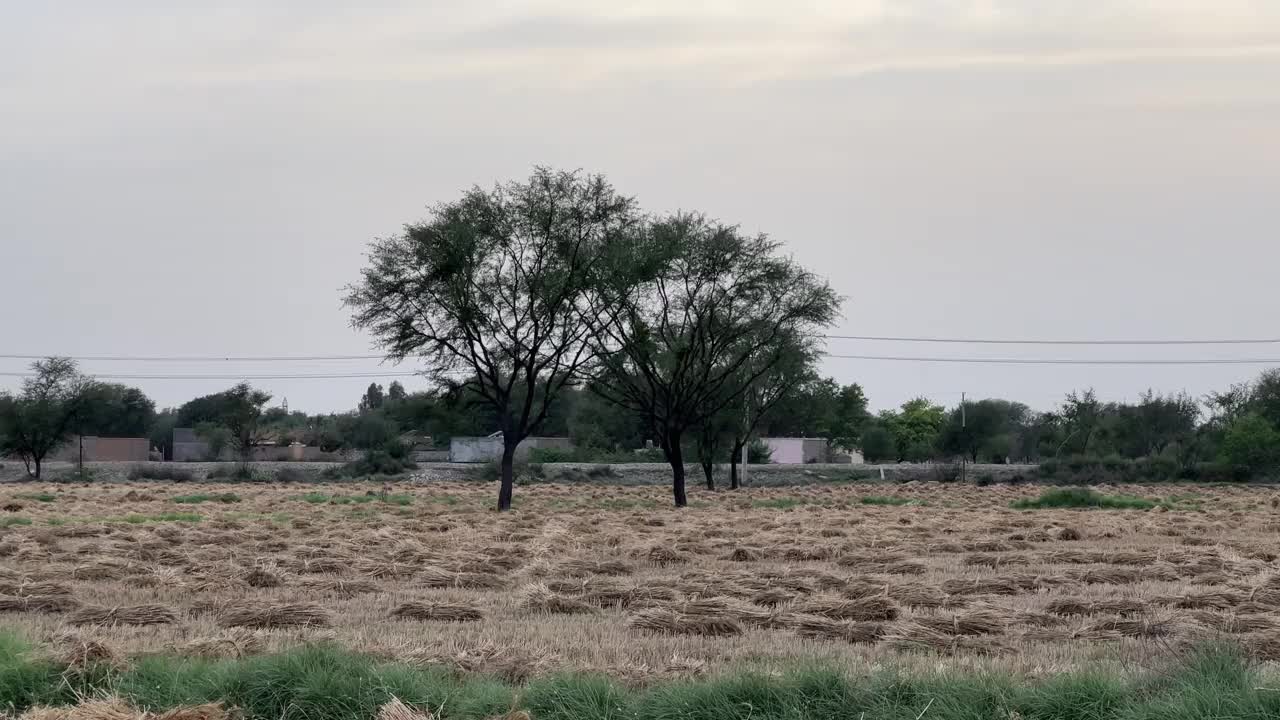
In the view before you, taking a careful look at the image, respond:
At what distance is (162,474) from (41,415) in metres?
18.0

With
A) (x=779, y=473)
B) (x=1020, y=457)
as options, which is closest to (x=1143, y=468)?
(x=779, y=473)

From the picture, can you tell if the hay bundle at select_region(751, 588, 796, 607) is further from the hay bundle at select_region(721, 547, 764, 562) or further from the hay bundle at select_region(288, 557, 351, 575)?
the hay bundle at select_region(288, 557, 351, 575)

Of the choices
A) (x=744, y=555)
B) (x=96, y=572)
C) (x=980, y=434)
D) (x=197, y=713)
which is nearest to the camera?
(x=197, y=713)

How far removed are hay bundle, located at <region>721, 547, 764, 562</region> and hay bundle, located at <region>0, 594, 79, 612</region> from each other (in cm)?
964

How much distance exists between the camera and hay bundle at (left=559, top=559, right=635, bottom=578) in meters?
17.9

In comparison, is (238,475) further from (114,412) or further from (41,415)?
(114,412)

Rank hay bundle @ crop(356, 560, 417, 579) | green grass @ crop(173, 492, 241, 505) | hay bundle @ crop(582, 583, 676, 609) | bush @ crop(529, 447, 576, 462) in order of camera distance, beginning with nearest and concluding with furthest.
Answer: hay bundle @ crop(582, 583, 676, 609), hay bundle @ crop(356, 560, 417, 579), green grass @ crop(173, 492, 241, 505), bush @ crop(529, 447, 576, 462)

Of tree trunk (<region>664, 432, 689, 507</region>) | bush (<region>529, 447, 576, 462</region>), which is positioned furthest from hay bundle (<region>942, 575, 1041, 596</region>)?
bush (<region>529, 447, 576, 462</region>)

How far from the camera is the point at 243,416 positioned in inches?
4247

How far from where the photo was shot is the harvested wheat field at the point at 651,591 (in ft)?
34.8

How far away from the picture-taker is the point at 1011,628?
12180mm

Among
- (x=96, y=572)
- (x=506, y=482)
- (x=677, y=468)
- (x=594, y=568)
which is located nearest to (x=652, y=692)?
(x=594, y=568)

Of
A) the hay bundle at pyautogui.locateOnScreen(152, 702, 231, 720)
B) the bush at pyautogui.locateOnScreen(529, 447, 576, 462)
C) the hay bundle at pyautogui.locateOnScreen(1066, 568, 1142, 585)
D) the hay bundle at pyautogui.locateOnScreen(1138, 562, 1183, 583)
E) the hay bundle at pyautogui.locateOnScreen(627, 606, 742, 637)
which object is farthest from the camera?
the bush at pyautogui.locateOnScreen(529, 447, 576, 462)

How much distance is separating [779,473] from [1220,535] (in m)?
57.2
